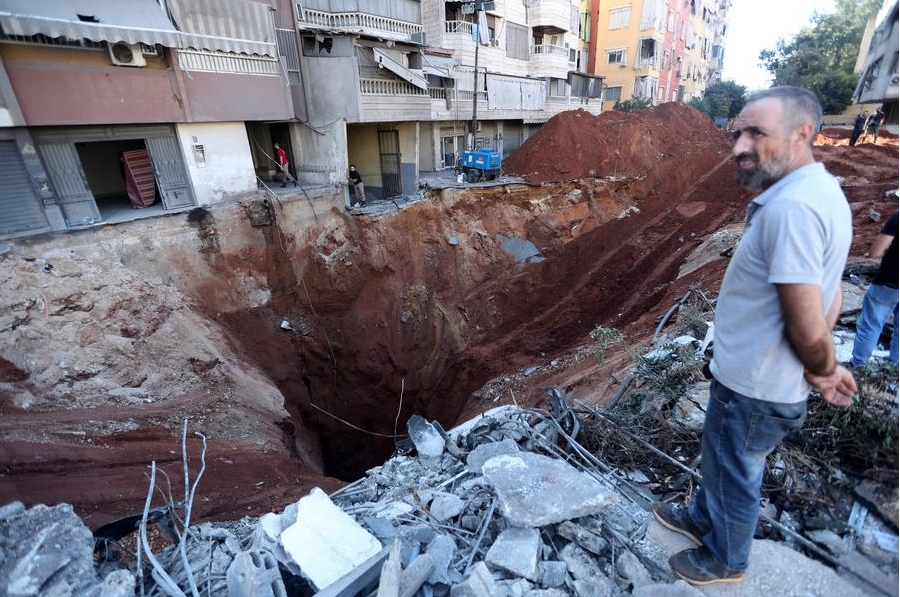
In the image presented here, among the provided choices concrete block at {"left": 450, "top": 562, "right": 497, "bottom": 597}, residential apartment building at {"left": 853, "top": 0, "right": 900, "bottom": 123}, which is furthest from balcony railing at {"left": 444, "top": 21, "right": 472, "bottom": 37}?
concrete block at {"left": 450, "top": 562, "right": 497, "bottom": 597}

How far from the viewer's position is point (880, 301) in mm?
3404

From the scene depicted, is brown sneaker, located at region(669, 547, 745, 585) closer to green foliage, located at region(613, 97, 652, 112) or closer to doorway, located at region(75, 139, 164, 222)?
doorway, located at region(75, 139, 164, 222)

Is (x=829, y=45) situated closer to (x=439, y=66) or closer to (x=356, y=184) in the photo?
(x=439, y=66)

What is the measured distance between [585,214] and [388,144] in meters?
7.20

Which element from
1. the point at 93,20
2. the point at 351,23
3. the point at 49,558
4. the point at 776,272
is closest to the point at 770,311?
the point at 776,272

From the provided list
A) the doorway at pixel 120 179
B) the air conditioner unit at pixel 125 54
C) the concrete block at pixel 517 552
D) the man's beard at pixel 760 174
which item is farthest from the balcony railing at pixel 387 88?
the concrete block at pixel 517 552

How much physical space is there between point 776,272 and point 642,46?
3320 cm

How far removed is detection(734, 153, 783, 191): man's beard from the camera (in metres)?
1.76

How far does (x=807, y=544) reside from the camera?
231 cm

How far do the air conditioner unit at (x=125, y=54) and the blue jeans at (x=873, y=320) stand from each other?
11.5 m

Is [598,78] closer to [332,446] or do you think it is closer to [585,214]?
[585,214]

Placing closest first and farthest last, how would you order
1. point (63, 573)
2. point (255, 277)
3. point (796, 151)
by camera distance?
point (796, 151) → point (63, 573) → point (255, 277)

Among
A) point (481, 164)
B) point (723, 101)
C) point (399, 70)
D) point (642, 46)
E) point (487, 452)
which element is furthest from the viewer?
point (723, 101)

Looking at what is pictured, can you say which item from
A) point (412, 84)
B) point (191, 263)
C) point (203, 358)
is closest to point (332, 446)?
point (203, 358)
